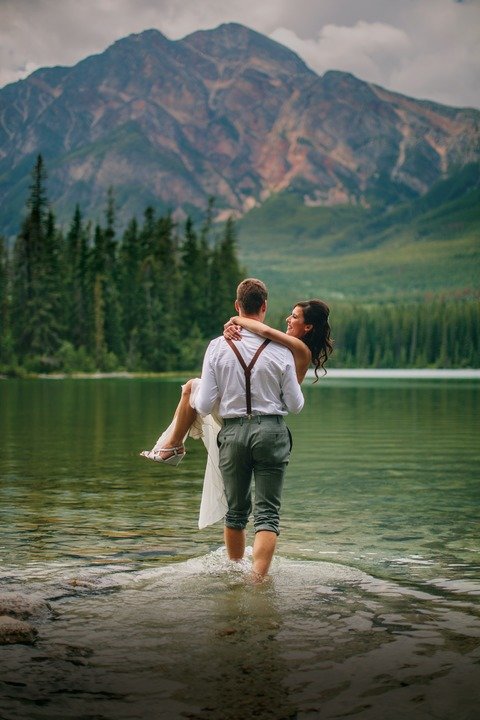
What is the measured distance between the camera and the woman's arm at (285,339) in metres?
8.94

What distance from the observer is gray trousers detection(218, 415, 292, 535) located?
8945mm

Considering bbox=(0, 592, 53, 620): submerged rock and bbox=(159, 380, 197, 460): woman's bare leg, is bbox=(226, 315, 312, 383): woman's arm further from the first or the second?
bbox=(0, 592, 53, 620): submerged rock

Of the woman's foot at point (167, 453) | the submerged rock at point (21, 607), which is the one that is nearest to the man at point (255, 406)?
the woman's foot at point (167, 453)

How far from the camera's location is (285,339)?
9.09 m

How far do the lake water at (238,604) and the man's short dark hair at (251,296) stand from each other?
2502 mm

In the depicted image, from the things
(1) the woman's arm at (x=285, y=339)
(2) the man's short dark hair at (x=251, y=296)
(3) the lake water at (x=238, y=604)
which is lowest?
(3) the lake water at (x=238, y=604)

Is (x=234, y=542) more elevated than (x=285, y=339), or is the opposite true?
(x=285, y=339)

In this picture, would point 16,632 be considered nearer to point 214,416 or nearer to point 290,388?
point 214,416

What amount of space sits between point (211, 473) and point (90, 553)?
6.36 ft

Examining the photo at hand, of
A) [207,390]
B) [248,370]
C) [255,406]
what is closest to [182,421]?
[207,390]

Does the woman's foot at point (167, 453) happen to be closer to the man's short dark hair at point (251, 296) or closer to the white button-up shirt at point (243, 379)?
the white button-up shirt at point (243, 379)

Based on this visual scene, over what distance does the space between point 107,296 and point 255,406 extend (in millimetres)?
114911

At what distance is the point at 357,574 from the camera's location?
9680mm

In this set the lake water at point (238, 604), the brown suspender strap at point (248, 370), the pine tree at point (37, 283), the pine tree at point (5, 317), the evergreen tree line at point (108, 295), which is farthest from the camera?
the evergreen tree line at point (108, 295)
